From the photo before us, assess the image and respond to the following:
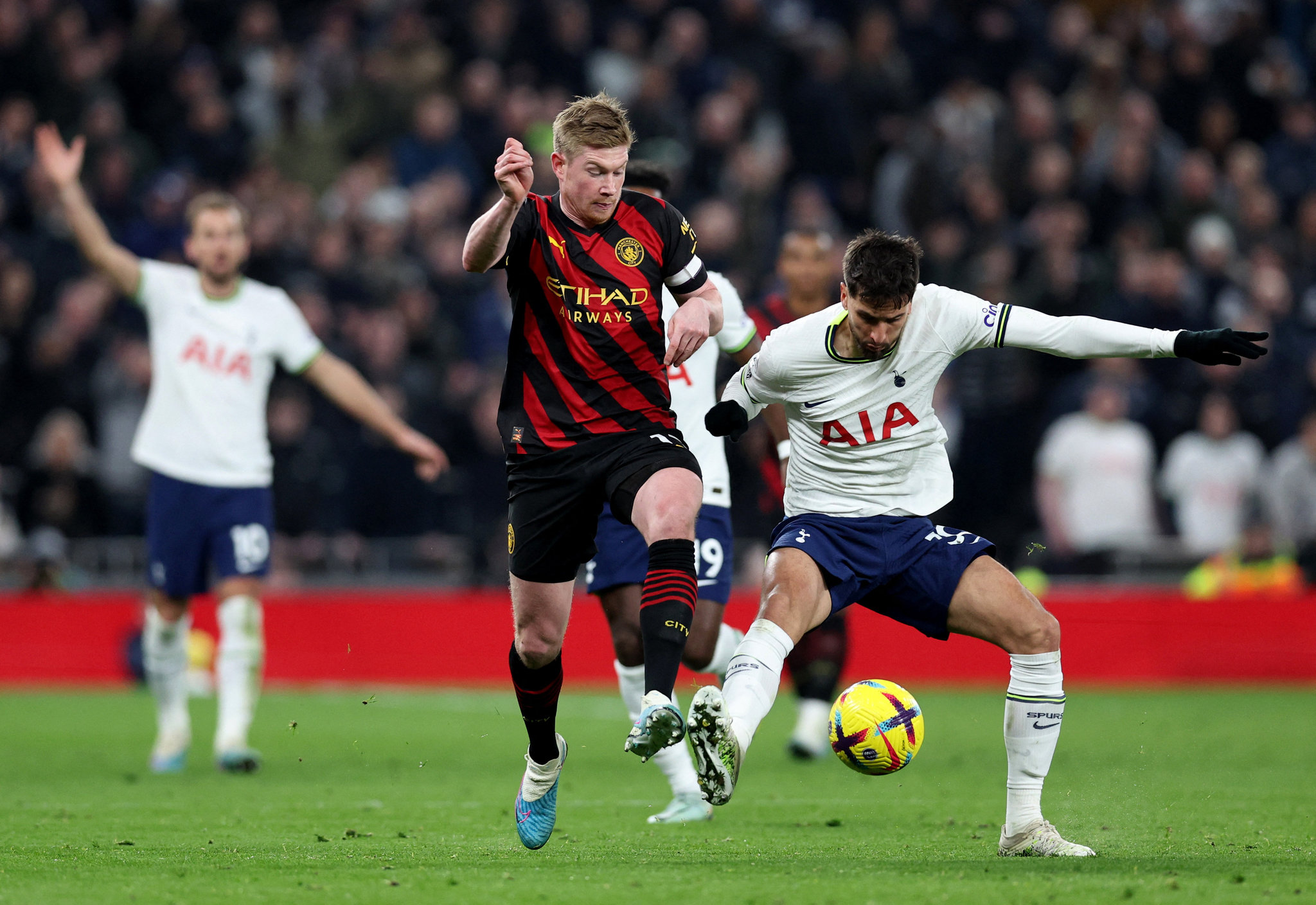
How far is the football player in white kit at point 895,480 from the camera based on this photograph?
19.5 ft

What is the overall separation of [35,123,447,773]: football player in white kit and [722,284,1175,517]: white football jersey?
12.0 feet

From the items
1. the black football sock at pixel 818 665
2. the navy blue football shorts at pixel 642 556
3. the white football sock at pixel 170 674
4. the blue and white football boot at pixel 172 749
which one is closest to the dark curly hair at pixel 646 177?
the navy blue football shorts at pixel 642 556

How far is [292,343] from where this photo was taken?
33.3 feet

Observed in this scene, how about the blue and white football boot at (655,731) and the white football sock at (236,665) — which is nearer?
the blue and white football boot at (655,731)

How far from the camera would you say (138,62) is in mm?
18109

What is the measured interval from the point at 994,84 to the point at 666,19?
3611 mm

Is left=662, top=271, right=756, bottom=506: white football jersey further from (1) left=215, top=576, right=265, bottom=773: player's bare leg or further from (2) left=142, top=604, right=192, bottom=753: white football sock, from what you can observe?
(2) left=142, top=604, right=192, bottom=753: white football sock

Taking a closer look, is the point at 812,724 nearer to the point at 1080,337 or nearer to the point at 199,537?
the point at 199,537

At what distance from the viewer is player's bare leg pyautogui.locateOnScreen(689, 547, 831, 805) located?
538 centimetres

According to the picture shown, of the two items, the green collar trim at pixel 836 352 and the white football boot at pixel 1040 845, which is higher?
the green collar trim at pixel 836 352

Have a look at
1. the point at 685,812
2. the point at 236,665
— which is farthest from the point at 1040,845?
the point at 236,665

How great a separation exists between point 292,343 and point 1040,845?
Result: 566cm

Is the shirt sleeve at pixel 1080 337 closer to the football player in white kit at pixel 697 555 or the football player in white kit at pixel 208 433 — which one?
the football player in white kit at pixel 697 555

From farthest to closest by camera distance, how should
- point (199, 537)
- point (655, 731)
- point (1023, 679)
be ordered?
point (199, 537)
point (1023, 679)
point (655, 731)
